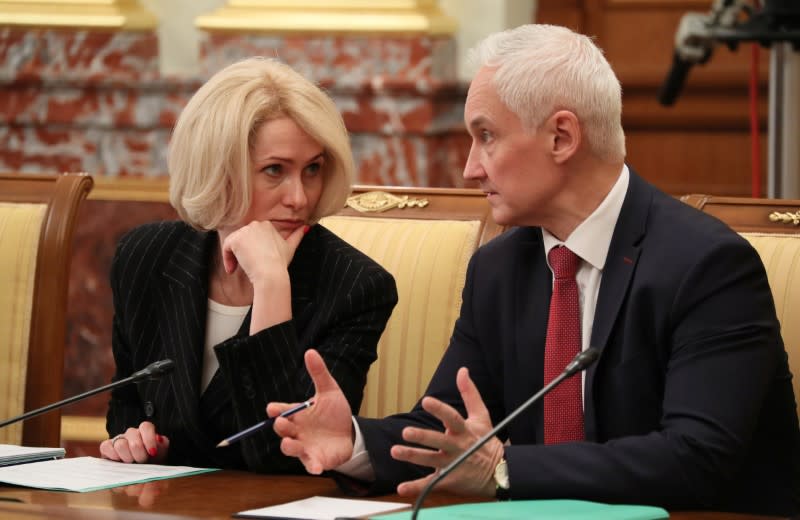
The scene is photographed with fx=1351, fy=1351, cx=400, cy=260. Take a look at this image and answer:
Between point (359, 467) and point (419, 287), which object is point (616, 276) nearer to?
point (359, 467)

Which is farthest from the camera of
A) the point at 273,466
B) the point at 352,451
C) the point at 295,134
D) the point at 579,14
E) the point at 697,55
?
the point at 579,14

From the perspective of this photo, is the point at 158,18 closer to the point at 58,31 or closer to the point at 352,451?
the point at 58,31

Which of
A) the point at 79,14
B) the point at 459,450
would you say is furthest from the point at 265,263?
the point at 79,14

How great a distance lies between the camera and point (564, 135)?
1.96 m

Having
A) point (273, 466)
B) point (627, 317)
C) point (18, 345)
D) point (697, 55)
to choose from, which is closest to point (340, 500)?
point (273, 466)

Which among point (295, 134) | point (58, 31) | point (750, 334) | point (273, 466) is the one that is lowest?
point (273, 466)

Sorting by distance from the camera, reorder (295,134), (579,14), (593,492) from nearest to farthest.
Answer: (593,492), (295,134), (579,14)

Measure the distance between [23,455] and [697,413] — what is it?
101 centimetres

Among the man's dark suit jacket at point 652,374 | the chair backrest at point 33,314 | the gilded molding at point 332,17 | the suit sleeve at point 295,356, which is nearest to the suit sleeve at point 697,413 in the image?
the man's dark suit jacket at point 652,374

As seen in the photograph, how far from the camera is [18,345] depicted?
8.67ft

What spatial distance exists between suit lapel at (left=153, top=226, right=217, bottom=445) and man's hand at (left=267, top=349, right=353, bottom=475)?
388 mm

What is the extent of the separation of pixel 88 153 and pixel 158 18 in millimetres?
445

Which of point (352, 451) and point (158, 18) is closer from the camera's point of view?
point (352, 451)

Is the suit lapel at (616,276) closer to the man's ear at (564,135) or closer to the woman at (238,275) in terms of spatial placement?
the man's ear at (564,135)
